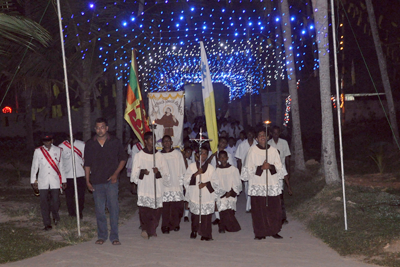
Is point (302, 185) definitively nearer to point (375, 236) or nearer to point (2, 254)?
point (375, 236)

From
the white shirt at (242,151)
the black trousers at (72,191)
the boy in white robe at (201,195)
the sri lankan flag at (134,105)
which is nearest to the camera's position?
the boy in white robe at (201,195)

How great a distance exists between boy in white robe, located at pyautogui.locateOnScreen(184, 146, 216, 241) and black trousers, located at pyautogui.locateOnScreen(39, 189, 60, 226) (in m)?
2.45

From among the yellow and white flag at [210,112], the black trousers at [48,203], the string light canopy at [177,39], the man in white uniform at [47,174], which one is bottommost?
the black trousers at [48,203]

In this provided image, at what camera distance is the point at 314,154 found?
84.8 feet

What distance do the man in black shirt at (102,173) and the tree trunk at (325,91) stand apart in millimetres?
5796

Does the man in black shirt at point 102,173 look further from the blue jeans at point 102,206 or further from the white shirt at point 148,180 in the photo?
the white shirt at point 148,180

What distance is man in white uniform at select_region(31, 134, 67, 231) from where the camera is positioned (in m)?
9.58

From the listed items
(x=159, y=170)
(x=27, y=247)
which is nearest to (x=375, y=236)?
(x=159, y=170)

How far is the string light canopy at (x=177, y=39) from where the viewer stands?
16781 millimetres

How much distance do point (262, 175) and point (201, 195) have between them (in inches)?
42.1

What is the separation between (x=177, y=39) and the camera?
23.9 meters

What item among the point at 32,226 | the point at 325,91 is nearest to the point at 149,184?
the point at 32,226

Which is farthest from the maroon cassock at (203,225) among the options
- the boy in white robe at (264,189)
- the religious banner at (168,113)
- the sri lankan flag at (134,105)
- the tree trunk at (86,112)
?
the tree trunk at (86,112)

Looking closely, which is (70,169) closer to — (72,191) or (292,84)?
(72,191)
